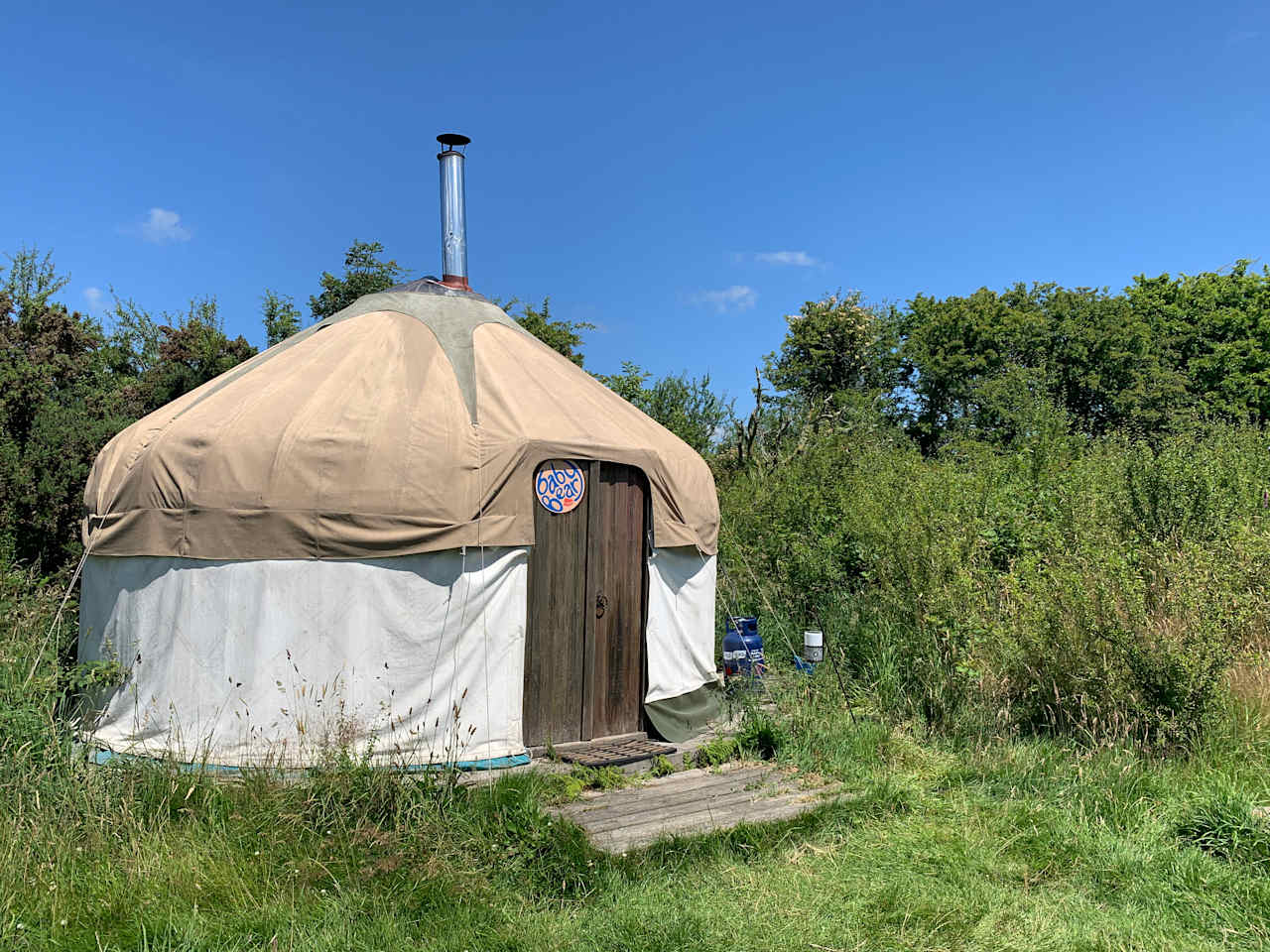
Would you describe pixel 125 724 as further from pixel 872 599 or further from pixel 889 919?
pixel 872 599

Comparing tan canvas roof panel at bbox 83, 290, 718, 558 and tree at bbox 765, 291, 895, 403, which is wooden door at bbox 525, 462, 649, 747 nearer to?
tan canvas roof panel at bbox 83, 290, 718, 558

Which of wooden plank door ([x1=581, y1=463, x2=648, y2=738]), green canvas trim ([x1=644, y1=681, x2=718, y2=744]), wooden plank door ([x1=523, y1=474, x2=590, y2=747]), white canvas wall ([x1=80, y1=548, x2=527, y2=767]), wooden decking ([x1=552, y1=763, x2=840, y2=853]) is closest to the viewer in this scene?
wooden decking ([x1=552, y1=763, x2=840, y2=853])


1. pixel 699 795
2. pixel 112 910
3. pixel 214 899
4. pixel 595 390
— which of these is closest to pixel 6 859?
pixel 112 910

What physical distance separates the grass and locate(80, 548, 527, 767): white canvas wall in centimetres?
56

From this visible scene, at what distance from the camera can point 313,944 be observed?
311 cm

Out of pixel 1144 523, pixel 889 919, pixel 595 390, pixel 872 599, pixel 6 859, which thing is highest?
pixel 595 390

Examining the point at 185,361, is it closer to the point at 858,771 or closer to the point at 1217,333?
the point at 858,771

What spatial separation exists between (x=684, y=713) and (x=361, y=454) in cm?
246

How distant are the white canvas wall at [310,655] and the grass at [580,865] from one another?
0.56m

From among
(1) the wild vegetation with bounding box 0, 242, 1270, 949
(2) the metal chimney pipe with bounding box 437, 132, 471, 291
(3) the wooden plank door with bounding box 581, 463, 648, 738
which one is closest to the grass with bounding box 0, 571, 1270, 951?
(1) the wild vegetation with bounding box 0, 242, 1270, 949

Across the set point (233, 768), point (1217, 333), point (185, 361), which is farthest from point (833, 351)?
point (233, 768)

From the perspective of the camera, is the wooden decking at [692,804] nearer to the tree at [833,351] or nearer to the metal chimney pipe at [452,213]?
the metal chimney pipe at [452,213]

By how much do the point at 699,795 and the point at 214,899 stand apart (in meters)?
2.23

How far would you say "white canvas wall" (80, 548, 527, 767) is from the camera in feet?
15.6
